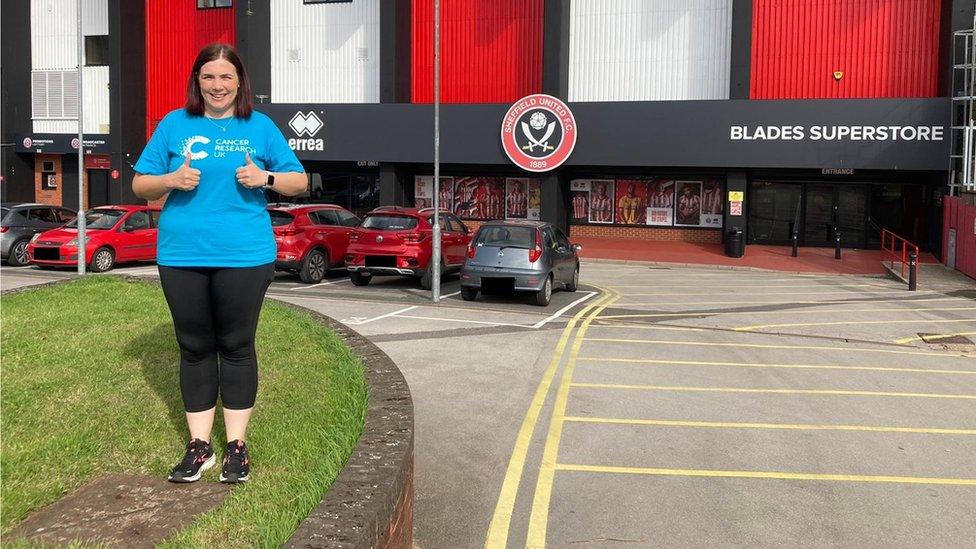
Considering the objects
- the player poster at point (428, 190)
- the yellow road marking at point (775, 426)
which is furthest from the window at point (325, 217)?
the player poster at point (428, 190)

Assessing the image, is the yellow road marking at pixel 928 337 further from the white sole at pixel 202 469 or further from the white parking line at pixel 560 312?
the white sole at pixel 202 469

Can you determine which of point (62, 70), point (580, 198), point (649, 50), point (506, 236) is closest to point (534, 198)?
point (580, 198)

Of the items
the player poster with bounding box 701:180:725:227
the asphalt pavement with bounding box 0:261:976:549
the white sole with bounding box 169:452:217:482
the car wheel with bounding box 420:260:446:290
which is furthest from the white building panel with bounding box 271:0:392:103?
the white sole with bounding box 169:452:217:482

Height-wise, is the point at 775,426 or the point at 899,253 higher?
the point at 899,253

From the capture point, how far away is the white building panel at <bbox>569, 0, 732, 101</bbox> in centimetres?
2769

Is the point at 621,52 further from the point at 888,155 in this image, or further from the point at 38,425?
the point at 38,425

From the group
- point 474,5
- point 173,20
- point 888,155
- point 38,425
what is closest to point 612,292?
point 888,155

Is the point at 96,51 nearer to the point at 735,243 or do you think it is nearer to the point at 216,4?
the point at 216,4

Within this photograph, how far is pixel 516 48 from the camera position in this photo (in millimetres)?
29672

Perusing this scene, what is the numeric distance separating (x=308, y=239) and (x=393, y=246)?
2262mm

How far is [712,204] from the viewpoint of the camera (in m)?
29.7

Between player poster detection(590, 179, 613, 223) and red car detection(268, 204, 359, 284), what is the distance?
14.3 m

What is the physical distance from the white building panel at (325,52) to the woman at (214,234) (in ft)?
91.9

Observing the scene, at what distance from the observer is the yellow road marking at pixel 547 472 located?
4.59 metres
